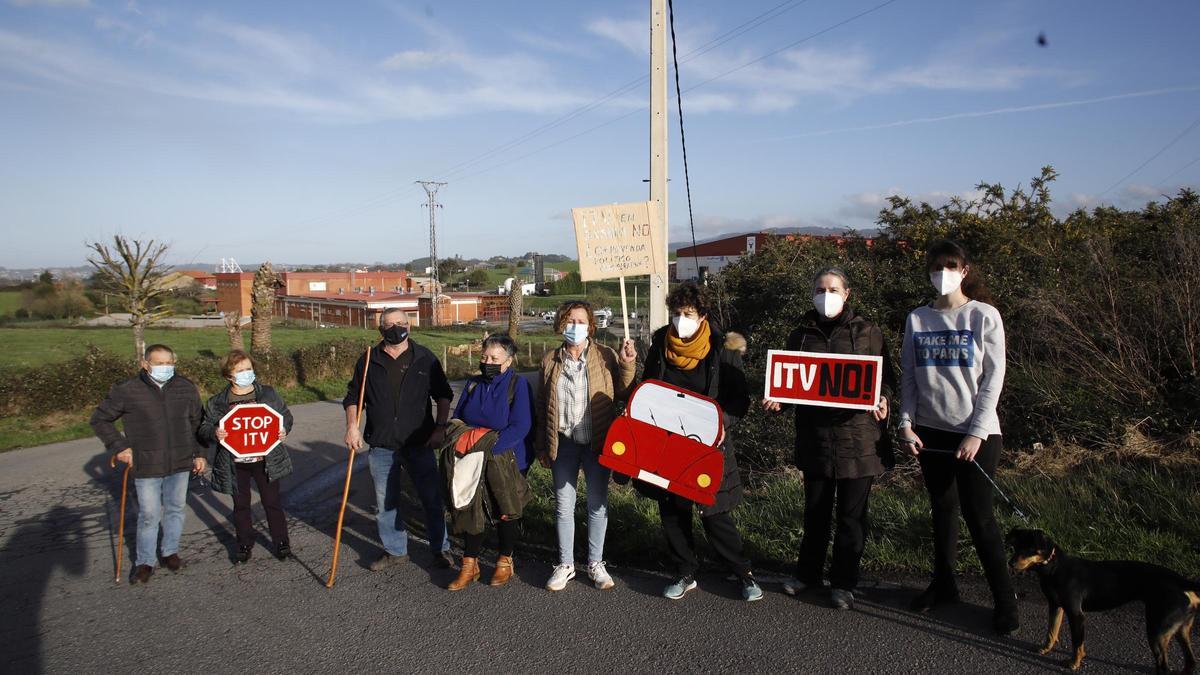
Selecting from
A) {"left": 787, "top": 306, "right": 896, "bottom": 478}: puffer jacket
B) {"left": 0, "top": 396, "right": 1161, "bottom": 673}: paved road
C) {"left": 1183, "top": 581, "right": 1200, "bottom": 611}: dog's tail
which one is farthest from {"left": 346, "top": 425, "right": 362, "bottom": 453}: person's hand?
{"left": 1183, "top": 581, "right": 1200, "bottom": 611}: dog's tail

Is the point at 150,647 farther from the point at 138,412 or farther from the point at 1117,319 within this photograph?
the point at 1117,319

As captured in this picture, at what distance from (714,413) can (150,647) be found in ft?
11.4

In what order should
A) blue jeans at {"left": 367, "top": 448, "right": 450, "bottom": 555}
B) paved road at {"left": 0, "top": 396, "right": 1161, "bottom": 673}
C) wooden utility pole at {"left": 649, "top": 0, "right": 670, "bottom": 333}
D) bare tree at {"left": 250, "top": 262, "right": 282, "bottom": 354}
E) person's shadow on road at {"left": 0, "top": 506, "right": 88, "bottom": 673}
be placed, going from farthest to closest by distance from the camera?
bare tree at {"left": 250, "top": 262, "right": 282, "bottom": 354}, wooden utility pole at {"left": 649, "top": 0, "right": 670, "bottom": 333}, blue jeans at {"left": 367, "top": 448, "right": 450, "bottom": 555}, person's shadow on road at {"left": 0, "top": 506, "right": 88, "bottom": 673}, paved road at {"left": 0, "top": 396, "right": 1161, "bottom": 673}

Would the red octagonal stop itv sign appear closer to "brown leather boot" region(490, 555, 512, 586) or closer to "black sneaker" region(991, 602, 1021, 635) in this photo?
"brown leather boot" region(490, 555, 512, 586)

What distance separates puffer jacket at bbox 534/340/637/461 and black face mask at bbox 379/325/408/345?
3.88ft

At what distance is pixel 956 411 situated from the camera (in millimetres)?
3770

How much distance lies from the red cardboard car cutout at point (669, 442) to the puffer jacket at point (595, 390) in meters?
0.28

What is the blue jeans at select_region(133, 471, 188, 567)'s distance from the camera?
5.21 meters

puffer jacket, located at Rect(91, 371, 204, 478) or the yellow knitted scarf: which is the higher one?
the yellow knitted scarf

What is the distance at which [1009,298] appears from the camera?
8297 millimetres

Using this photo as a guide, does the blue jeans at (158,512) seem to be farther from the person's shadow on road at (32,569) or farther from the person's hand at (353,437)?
the person's hand at (353,437)

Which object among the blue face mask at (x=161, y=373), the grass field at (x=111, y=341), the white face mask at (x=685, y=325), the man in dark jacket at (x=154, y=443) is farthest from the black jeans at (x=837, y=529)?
the grass field at (x=111, y=341)

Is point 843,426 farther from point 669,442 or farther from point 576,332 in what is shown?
point 576,332

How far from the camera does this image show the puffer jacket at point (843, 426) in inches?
159
